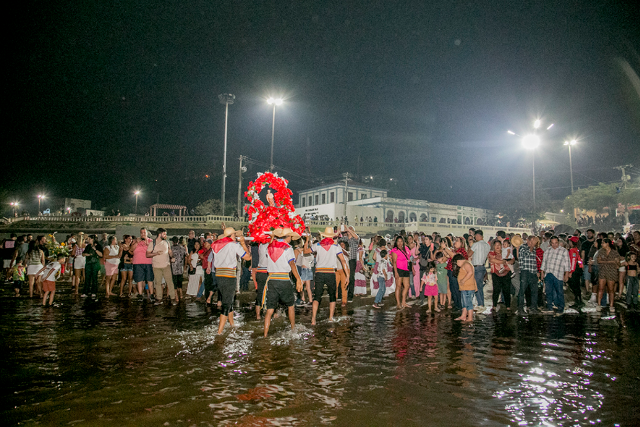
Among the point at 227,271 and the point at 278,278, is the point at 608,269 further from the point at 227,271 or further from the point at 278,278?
the point at 227,271

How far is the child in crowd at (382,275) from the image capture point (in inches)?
459

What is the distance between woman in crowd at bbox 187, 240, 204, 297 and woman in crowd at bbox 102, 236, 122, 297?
95.5 inches

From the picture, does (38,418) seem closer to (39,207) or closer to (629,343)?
(629,343)

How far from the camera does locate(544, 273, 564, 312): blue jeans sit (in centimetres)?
1048

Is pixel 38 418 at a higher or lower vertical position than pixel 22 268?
lower

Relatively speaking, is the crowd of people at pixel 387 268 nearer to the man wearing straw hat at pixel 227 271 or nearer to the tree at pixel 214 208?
the man wearing straw hat at pixel 227 271

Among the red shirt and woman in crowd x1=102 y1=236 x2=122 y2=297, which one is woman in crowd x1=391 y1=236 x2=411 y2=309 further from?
woman in crowd x1=102 y1=236 x2=122 y2=297

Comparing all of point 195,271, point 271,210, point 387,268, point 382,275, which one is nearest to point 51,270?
point 195,271

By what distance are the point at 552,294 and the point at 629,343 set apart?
3793 millimetres

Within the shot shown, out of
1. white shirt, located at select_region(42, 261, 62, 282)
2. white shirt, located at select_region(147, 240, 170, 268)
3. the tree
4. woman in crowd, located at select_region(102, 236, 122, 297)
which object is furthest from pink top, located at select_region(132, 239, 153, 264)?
the tree

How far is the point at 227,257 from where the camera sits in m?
7.86

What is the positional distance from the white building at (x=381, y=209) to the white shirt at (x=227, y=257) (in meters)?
47.5

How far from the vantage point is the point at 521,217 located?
2504 inches

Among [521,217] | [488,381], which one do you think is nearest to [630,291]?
[488,381]
